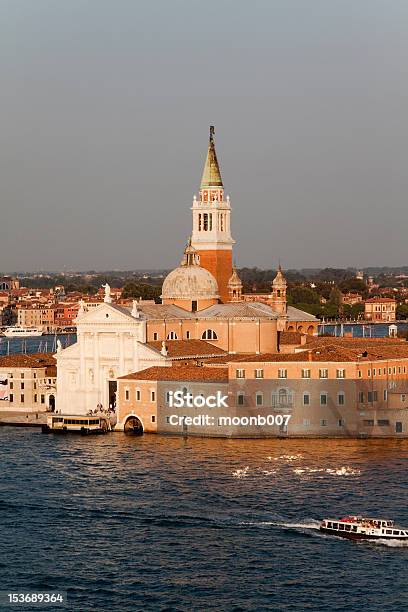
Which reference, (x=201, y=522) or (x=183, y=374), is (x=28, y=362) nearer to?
(x=183, y=374)

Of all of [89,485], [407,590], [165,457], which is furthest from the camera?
[165,457]

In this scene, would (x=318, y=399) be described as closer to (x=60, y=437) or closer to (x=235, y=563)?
(x=60, y=437)

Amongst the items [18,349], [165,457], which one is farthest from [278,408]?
[18,349]

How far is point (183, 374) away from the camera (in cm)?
4881

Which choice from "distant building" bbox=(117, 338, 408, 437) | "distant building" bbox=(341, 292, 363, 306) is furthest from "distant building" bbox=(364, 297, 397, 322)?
"distant building" bbox=(117, 338, 408, 437)

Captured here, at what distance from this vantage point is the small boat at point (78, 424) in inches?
1981

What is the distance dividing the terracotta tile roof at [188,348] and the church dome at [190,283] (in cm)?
312

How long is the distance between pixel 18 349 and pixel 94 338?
56165 millimetres

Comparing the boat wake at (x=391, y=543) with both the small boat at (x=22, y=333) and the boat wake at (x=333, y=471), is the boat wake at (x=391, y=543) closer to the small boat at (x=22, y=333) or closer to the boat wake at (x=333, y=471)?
the boat wake at (x=333, y=471)

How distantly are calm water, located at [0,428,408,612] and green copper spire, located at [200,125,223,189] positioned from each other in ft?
56.7

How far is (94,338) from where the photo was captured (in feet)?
174

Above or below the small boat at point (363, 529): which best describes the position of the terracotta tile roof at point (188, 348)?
above

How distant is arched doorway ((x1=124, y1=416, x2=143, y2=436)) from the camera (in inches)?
1956

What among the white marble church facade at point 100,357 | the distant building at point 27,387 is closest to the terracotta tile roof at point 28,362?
the distant building at point 27,387
